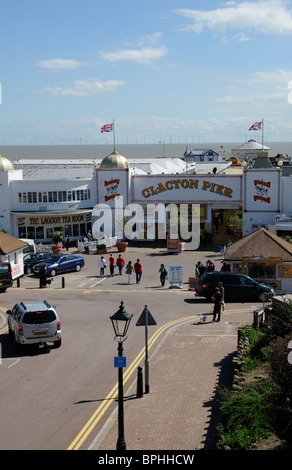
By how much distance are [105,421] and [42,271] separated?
62.6 ft

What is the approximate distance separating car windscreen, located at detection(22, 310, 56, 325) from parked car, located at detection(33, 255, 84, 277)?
1616 centimetres

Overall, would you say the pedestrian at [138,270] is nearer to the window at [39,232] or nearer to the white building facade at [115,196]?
the white building facade at [115,196]

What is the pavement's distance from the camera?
1358 cm

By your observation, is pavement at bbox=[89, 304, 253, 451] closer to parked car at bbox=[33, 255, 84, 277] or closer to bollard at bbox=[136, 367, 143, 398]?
bollard at bbox=[136, 367, 143, 398]

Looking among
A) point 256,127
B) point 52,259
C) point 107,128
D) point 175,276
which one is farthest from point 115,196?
point 256,127

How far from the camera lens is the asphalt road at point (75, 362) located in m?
14.6

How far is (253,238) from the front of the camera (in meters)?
32.7

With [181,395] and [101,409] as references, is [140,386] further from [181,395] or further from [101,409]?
[101,409]

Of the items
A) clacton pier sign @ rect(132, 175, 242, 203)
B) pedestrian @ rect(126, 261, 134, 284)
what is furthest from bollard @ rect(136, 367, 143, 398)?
clacton pier sign @ rect(132, 175, 242, 203)

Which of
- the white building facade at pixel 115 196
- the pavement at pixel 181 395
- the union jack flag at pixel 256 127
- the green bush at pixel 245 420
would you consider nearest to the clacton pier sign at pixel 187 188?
the white building facade at pixel 115 196

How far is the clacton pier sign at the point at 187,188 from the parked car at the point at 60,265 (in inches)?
531

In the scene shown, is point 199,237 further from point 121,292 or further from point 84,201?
point 121,292

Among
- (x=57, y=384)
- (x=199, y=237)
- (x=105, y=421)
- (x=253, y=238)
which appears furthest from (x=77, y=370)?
(x=199, y=237)

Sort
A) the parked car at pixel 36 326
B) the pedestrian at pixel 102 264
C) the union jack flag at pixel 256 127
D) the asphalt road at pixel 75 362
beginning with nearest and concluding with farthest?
1. the asphalt road at pixel 75 362
2. the parked car at pixel 36 326
3. the pedestrian at pixel 102 264
4. the union jack flag at pixel 256 127
